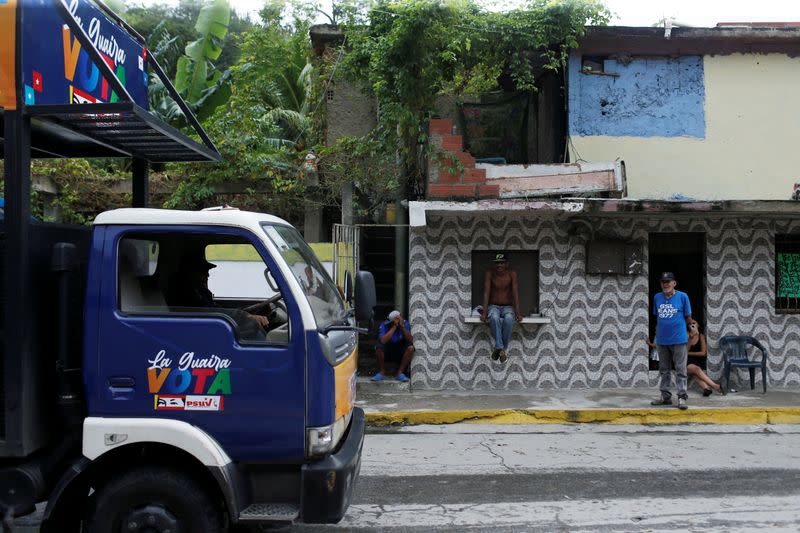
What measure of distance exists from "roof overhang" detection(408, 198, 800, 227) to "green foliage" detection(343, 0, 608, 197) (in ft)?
3.59

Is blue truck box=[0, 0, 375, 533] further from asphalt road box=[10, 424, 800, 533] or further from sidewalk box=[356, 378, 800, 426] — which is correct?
sidewalk box=[356, 378, 800, 426]

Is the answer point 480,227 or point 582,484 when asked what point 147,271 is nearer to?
point 582,484

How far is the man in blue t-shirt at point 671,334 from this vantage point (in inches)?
365

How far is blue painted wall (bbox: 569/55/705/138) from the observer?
36.9 feet

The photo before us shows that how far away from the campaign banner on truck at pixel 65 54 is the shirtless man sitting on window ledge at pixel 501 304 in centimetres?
649

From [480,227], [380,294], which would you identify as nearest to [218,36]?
[380,294]

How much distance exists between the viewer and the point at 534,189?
34.1 feet

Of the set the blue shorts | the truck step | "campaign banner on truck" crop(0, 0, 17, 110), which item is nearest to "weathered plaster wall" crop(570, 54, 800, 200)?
the blue shorts

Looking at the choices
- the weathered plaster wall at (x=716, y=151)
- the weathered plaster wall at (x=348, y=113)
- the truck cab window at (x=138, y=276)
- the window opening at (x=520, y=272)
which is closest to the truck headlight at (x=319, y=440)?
the truck cab window at (x=138, y=276)

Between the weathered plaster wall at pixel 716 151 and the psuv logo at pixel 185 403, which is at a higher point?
the weathered plaster wall at pixel 716 151

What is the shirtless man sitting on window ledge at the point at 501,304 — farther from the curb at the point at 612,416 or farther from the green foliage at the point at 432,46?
the green foliage at the point at 432,46

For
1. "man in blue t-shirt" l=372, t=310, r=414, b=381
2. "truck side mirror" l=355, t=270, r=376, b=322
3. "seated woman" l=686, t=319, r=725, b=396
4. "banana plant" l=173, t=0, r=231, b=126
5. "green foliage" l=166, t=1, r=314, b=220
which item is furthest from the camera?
"banana plant" l=173, t=0, r=231, b=126

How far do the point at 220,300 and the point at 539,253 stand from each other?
6440mm

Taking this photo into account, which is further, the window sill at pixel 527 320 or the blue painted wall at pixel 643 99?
the blue painted wall at pixel 643 99
